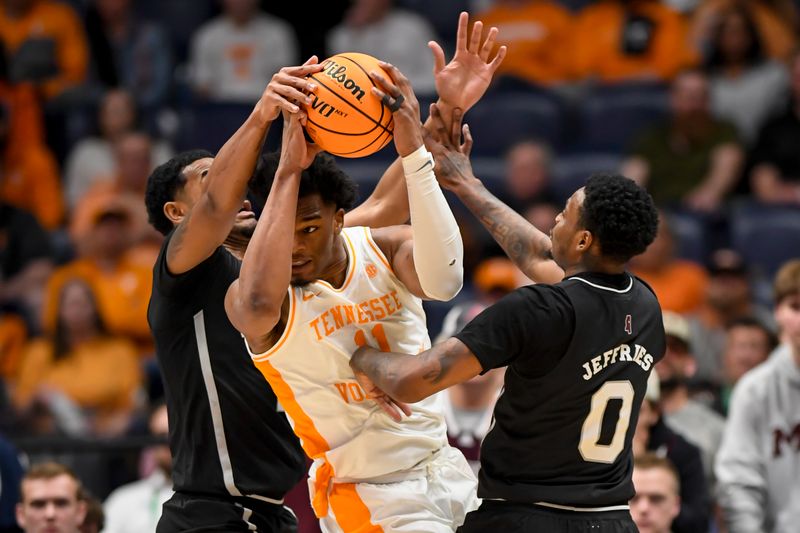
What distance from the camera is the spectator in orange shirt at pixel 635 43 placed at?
1191cm

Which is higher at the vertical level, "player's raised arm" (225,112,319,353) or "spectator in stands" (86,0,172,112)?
"player's raised arm" (225,112,319,353)

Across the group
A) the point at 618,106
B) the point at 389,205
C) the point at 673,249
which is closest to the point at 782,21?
the point at 618,106

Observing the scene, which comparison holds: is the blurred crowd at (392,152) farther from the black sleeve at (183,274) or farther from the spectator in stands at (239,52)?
the black sleeve at (183,274)

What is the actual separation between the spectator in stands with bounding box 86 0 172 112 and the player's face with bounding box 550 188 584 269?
8.27m

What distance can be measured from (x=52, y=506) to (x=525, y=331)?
132 inches

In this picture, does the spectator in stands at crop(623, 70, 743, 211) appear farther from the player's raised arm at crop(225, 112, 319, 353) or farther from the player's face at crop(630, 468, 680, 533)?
the player's raised arm at crop(225, 112, 319, 353)

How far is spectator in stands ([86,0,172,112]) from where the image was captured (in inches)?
493

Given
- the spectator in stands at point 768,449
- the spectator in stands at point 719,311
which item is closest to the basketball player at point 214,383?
the spectator in stands at point 768,449

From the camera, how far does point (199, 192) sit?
16.7 ft

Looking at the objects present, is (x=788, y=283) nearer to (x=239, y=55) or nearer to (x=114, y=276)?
(x=114, y=276)

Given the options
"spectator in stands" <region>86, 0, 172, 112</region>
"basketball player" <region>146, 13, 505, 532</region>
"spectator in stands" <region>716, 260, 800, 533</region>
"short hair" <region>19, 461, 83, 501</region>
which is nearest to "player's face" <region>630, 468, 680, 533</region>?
"spectator in stands" <region>716, 260, 800, 533</region>

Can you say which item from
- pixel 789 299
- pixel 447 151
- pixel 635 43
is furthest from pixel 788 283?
pixel 635 43

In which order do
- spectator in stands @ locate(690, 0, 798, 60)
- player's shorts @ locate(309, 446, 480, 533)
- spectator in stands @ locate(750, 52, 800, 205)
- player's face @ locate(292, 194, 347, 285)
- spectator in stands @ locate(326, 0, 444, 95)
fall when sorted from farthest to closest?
spectator in stands @ locate(326, 0, 444, 95)
spectator in stands @ locate(690, 0, 798, 60)
spectator in stands @ locate(750, 52, 800, 205)
player's shorts @ locate(309, 446, 480, 533)
player's face @ locate(292, 194, 347, 285)

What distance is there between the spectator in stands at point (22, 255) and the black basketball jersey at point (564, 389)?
707 centimetres
